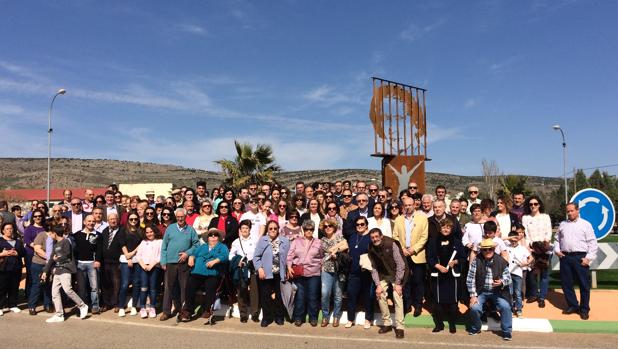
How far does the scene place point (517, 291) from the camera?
7.21 meters

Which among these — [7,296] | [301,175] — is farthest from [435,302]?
[301,175]

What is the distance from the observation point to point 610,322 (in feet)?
22.0

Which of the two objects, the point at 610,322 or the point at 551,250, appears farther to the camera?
the point at 551,250

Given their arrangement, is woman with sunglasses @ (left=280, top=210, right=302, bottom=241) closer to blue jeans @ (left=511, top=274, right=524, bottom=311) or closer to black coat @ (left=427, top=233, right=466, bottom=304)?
black coat @ (left=427, top=233, right=466, bottom=304)

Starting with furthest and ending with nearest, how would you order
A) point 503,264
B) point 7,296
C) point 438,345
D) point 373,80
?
point 373,80, point 7,296, point 503,264, point 438,345

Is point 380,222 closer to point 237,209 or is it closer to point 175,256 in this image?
point 237,209

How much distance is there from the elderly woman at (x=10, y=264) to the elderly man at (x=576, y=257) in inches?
387

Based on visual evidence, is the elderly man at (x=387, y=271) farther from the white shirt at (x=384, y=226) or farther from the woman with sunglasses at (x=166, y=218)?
the woman with sunglasses at (x=166, y=218)

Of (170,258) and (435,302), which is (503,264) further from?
(170,258)

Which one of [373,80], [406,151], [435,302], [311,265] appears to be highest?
[373,80]

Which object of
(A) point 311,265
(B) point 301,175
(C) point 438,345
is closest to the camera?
(C) point 438,345

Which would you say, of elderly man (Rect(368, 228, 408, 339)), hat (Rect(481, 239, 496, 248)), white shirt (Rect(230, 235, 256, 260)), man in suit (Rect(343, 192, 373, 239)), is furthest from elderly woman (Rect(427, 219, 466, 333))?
white shirt (Rect(230, 235, 256, 260))

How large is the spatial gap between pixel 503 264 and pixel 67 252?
730 cm

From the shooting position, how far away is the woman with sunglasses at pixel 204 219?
8.18 m
